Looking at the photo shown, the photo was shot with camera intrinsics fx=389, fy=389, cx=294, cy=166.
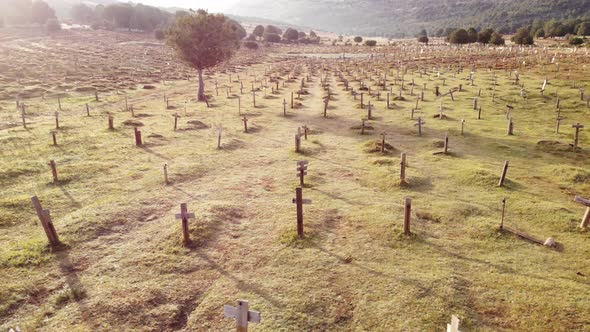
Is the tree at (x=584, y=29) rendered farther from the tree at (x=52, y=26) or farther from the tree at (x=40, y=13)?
the tree at (x=40, y=13)

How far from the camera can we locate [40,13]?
5290 inches

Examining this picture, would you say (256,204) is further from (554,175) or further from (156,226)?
(554,175)

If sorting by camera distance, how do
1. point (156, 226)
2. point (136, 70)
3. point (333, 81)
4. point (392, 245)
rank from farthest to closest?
point (136, 70) < point (333, 81) < point (156, 226) < point (392, 245)

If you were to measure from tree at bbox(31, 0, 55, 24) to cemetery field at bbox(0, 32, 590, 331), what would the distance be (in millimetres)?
130718

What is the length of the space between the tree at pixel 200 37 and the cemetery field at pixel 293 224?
34.7ft

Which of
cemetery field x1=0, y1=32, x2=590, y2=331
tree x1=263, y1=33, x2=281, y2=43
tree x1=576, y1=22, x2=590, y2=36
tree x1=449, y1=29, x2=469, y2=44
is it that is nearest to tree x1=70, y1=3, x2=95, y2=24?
tree x1=263, y1=33, x2=281, y2=43

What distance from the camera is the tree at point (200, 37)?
128 feet

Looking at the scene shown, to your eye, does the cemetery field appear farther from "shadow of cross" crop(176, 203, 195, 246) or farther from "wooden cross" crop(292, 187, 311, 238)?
"wooden cross" crop(292, 187, 311, 238)

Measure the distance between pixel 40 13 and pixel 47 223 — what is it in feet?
512

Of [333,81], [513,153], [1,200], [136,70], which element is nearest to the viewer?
[1,200]

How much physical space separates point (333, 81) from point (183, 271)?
47149 millimetres

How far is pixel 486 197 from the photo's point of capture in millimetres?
16484

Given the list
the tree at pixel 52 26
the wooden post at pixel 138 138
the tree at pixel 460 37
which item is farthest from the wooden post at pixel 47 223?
the tree at pixel 52 26

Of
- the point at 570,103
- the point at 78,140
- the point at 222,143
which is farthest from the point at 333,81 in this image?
the point at 78,140
